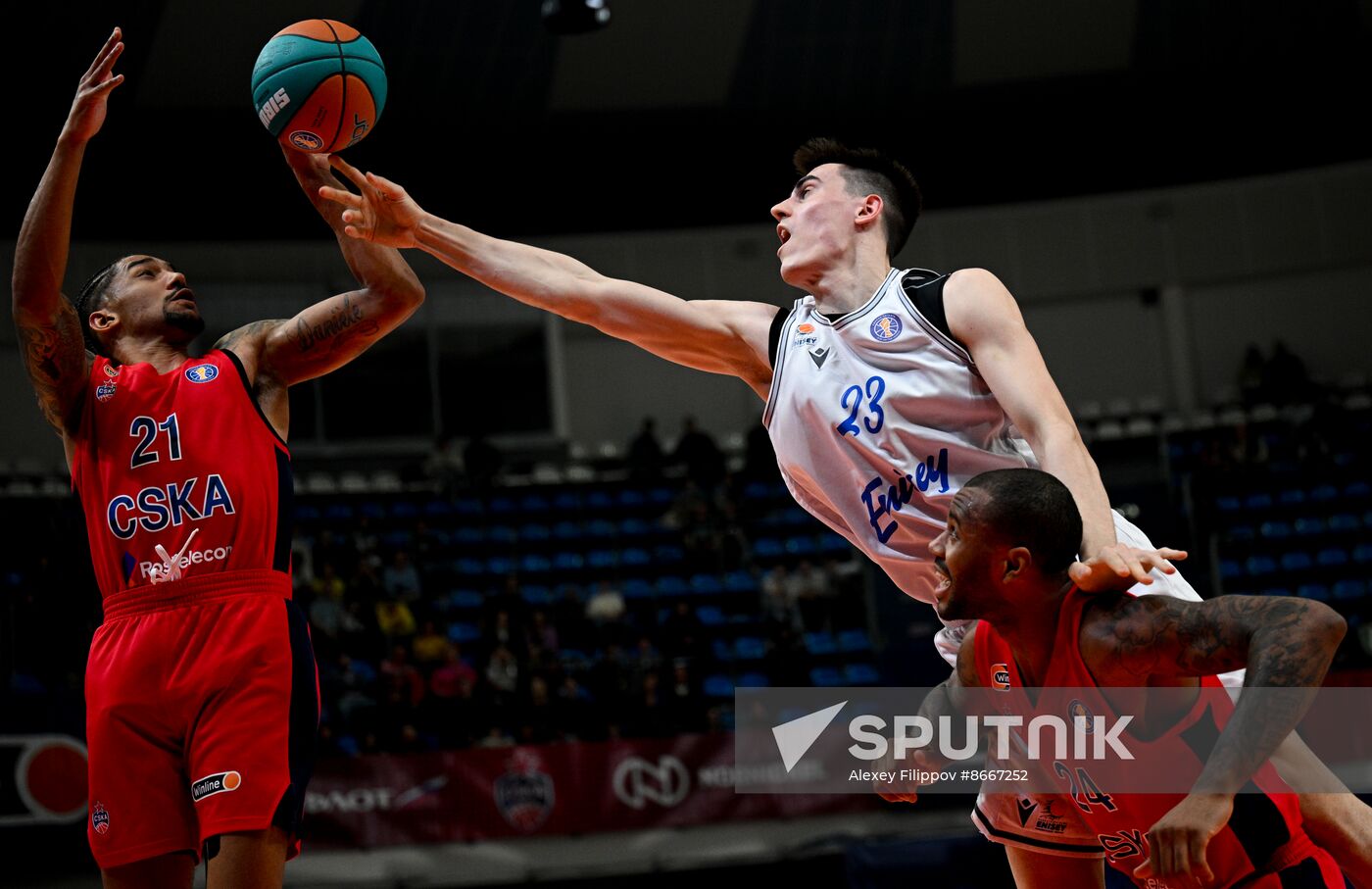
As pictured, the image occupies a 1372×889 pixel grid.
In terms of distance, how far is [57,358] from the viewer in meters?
3.87

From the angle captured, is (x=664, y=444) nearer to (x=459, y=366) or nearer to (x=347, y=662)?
(x=459, y=366)

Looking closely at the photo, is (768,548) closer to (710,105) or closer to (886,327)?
(710,105)

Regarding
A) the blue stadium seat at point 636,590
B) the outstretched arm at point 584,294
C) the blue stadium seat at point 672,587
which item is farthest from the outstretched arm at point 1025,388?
the blue stadium seat at point 672,587

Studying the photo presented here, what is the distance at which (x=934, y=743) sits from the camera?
355 cm

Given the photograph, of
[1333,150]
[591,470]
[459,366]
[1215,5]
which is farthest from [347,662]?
[1333,150]

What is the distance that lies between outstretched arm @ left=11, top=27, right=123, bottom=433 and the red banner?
7516 mm

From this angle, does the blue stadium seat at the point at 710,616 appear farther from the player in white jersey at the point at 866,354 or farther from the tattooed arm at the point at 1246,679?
the tattooed arm at the point at 1246,679

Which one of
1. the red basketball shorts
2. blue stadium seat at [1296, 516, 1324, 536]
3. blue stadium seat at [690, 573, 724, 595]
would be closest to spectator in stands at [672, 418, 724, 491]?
blue stadium seat at [690, 573, 724, 595]

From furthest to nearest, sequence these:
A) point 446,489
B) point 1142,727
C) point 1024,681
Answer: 1. point 446,489
2. point 1024,681
3. point 1142,727

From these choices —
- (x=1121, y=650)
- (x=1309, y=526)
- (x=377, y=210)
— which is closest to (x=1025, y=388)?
(x=1121, y=650)

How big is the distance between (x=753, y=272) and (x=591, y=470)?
4421 millimetres

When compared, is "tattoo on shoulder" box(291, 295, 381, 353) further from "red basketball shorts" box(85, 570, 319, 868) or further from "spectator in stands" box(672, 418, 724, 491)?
"spectator in stands" box(672, 418, 724, 491)

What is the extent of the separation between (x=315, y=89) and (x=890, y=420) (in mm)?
2053

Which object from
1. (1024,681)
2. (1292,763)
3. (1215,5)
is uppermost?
(1215,5)
